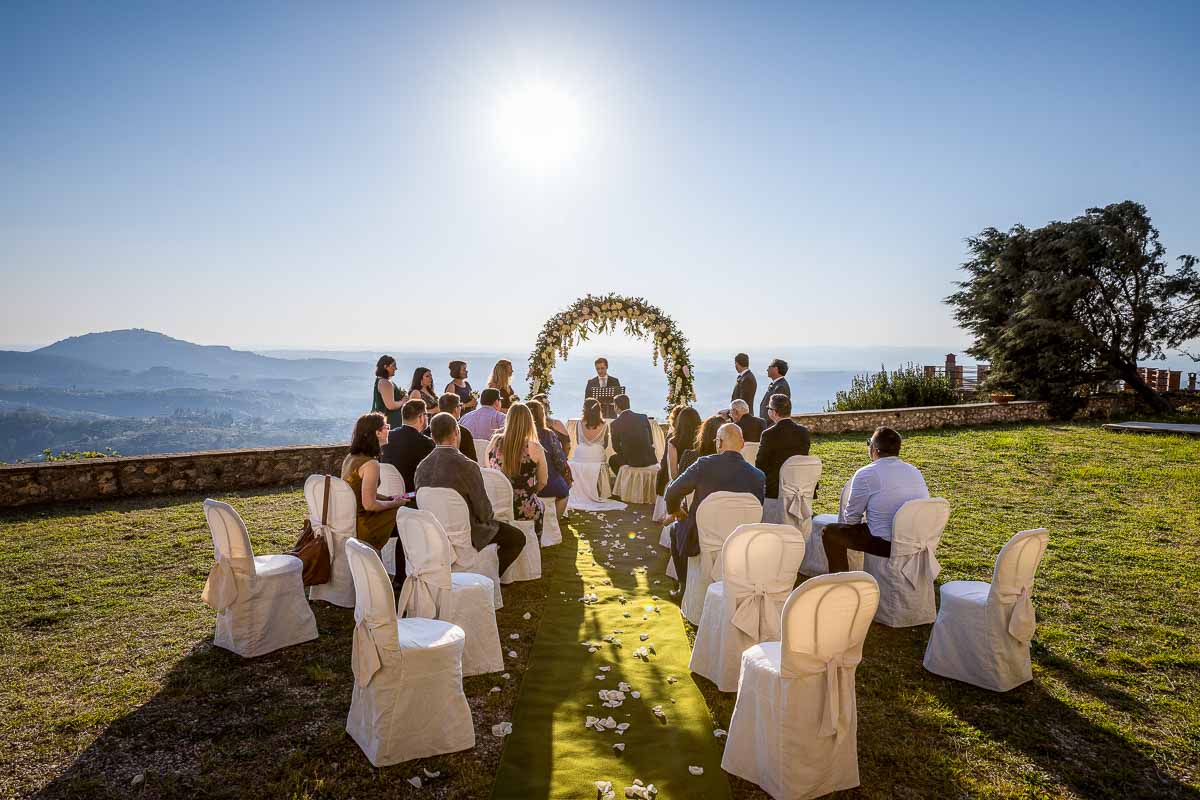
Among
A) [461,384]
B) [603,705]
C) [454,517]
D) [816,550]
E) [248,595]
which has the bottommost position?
[603,705]

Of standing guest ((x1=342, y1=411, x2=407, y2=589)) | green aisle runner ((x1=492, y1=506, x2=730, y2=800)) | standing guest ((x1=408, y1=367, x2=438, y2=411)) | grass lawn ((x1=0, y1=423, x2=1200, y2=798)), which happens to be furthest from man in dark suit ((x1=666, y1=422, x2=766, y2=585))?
standing guest ((x1=408, y1=367, x2=438, y2=411))

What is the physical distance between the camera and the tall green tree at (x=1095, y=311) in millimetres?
21250

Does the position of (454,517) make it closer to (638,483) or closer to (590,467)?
(590,467)

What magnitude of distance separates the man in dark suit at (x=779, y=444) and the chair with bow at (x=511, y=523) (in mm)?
2514

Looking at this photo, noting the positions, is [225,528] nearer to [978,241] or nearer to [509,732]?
[509,732]

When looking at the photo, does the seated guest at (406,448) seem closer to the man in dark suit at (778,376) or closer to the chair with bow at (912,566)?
the chair with bow at (912,566)

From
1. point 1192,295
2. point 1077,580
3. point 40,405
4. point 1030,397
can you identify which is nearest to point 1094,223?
point 1192,295

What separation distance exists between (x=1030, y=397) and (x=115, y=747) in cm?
2451

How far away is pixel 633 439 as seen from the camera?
9.50 meters

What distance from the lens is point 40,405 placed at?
305 feet

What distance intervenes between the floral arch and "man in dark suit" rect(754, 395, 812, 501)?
5.69 metres

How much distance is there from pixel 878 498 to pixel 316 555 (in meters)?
4.58

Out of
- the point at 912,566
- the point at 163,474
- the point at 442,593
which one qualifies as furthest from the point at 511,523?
the point at 163,474

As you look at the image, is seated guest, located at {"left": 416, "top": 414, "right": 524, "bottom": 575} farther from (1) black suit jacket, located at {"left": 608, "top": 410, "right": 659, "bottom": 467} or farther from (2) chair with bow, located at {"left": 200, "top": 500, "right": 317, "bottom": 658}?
(1) black suit jacket, located at {"left": 608, "top": 410, "right": 659, "bottom": 467}
